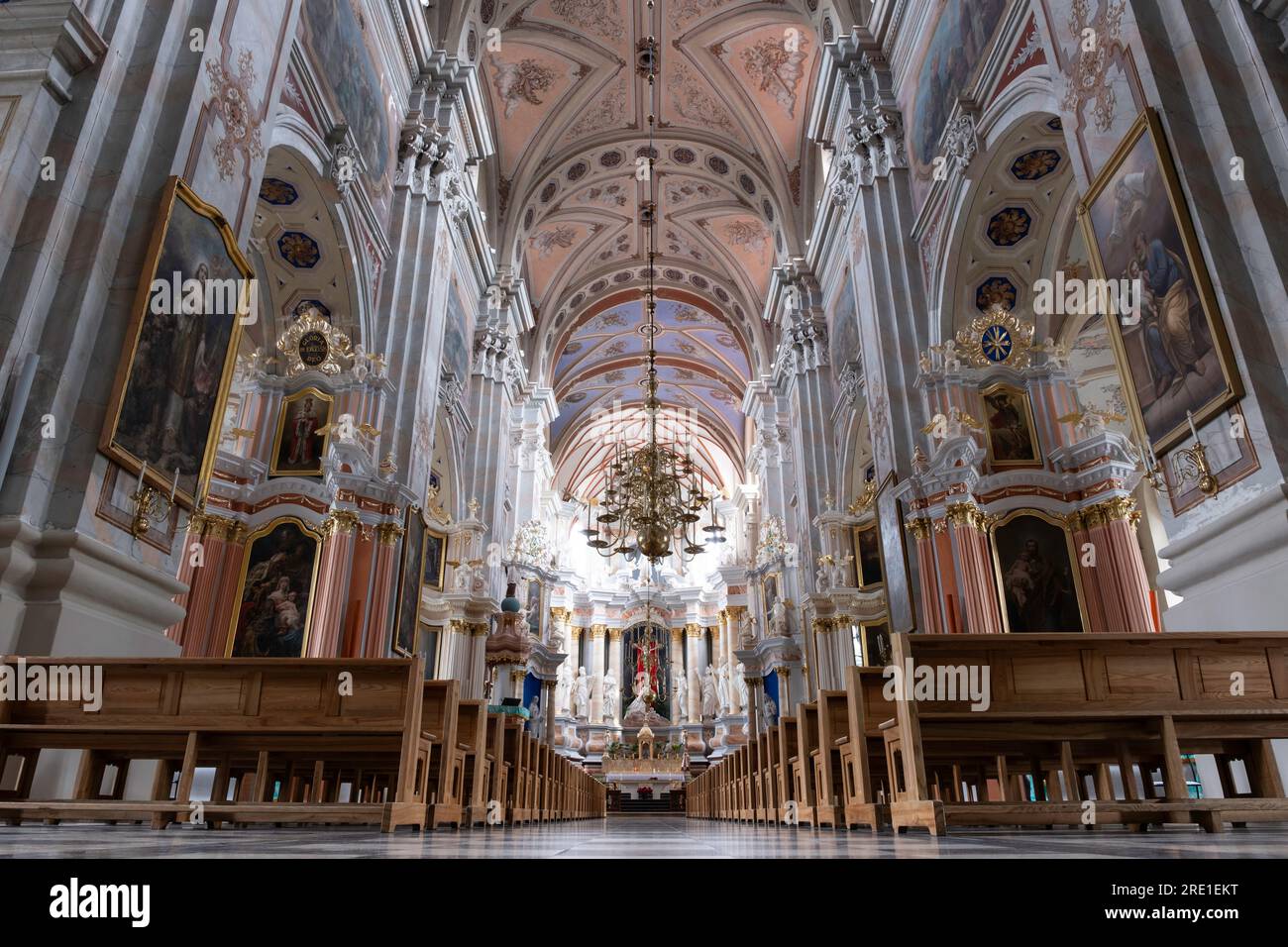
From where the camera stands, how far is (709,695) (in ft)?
92.3

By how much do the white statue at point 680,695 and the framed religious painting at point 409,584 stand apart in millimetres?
20278

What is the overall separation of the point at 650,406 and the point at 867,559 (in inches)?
183

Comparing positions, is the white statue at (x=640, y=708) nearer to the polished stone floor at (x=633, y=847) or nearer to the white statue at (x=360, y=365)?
the white statue at (x=360, y=365)

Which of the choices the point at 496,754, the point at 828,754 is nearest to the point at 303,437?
the point at 496,754

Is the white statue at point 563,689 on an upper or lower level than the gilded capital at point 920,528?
upper

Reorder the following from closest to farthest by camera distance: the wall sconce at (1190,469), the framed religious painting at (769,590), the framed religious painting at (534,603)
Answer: the wall sconce at (1190,469), the framed religious painting at (769,590), the framed religious painting at (534,603)

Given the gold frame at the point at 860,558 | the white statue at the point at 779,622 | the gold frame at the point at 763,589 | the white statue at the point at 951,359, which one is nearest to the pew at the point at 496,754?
the white statue at the point at 951,359

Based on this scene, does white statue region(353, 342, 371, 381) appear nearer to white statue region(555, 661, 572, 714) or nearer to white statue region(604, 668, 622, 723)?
white statue region(555, 661, 572, 714)

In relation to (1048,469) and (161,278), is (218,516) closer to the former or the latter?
(161,278)

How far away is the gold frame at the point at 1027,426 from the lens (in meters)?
9.41

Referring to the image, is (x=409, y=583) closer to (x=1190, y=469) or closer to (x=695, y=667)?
(x=1190, y=469)
